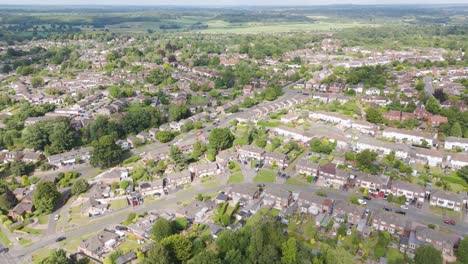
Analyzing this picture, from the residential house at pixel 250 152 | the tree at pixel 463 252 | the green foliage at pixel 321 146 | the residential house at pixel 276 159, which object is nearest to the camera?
the tree at pixel 463 252

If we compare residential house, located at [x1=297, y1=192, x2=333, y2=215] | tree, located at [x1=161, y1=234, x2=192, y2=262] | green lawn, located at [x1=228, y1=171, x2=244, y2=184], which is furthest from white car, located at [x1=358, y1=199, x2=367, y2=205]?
tree, located at [x1=161, y1=234, x2=192, y2=262]

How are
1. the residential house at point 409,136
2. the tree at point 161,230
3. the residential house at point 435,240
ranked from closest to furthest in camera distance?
1. the residential house at point 435,240
2. the tree at point 161,230
3. the residential house at point 409,136

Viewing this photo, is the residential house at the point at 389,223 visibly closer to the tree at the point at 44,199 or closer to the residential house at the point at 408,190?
the residential house at the point at 408,190

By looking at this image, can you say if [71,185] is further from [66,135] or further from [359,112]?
[359,112]

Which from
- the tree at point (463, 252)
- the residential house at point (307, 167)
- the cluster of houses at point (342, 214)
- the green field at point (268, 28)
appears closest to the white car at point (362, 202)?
the cluster of houses at point (342, 214)

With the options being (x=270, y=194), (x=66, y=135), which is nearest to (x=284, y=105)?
(x=270, y=194)

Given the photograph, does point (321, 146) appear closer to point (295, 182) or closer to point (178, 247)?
point (295, 182)

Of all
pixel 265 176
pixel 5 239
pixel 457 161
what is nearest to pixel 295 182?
pixel 265 176
